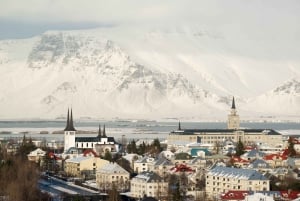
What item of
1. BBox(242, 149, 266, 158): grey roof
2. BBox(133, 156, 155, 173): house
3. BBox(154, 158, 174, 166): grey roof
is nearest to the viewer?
BBox(154, 158, 174, 166): grey roof

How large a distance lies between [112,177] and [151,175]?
3550 mm

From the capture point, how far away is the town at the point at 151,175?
90.4 ft

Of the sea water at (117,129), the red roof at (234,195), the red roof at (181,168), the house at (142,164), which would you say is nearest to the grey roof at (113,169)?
the red roof at (181,168)

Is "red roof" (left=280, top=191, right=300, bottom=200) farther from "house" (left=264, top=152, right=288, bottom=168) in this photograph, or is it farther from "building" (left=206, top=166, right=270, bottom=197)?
"house" (left=264, top=152, right=288, bottom=168)

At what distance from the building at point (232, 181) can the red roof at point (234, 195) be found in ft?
4.53

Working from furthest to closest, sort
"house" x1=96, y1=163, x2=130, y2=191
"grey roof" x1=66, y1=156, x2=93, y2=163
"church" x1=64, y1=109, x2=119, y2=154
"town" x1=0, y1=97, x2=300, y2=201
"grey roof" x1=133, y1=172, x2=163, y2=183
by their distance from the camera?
1. "church" x1=64, y1=109, x2=119, y2=154
2. "grey roof" x1=66, y1=156, x2=93, y2=163
3. "house" x1=96, y1=163, x2=130, y2=191
4. "grey roof" x1=133, y1=172, x2=163, y2=183
5. "town" x1=0, y1=97, x2=300, y2=201

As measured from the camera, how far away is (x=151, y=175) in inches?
1214

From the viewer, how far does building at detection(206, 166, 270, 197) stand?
29.4m

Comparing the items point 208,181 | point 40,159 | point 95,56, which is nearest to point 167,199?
point 208,181

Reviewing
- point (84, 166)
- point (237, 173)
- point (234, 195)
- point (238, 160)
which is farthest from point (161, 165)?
point (234, 195)

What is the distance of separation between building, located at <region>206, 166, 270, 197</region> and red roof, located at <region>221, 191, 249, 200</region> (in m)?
1.38

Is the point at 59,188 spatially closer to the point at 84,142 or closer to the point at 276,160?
the point at 276,160

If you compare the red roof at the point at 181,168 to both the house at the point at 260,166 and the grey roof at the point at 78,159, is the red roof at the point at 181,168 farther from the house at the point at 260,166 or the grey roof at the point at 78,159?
the grey roof at the point at 78,159

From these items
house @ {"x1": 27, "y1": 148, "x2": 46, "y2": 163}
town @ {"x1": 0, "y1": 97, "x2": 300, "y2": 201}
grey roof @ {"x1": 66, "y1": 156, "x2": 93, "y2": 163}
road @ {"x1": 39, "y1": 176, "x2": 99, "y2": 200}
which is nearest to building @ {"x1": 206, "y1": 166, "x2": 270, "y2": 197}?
town @ {"x1": 0, "y1": 97, "x2": 300, "y2": 201}
